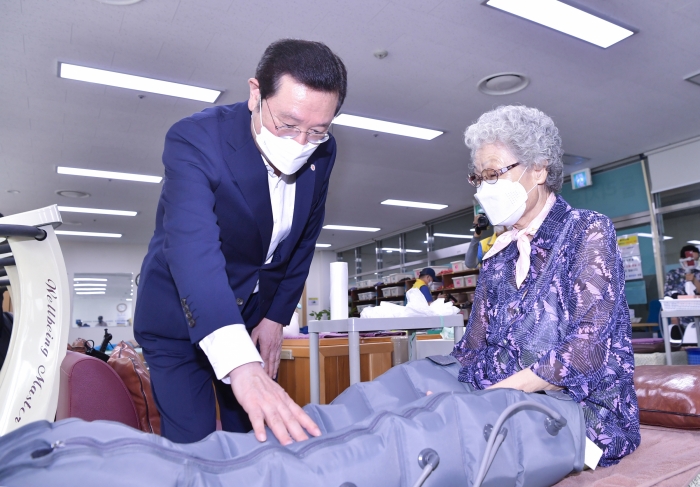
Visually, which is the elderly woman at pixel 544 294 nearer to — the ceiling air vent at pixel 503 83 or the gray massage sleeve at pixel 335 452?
the gray massage sleeve at pixel 335 452

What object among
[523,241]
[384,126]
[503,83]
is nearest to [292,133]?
[523,241]

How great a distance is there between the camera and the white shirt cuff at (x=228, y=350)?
0.87m

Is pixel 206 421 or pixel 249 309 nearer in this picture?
pixel 206 421

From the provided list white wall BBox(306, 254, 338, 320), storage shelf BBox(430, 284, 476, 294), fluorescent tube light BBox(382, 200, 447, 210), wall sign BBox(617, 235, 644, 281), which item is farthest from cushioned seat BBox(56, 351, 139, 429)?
white wall BBox(306, 254, 338, 320)

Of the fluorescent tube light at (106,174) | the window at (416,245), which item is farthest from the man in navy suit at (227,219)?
the window at (416,245)

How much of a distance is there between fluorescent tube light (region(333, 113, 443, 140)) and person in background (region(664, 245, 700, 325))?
3106 millimetres

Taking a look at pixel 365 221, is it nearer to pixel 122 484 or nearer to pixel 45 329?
pixel 45 329

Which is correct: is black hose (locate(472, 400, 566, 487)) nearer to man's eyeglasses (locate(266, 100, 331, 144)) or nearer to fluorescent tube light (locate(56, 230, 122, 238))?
man's eyeglasses (locate(266, 100, 331, 144))

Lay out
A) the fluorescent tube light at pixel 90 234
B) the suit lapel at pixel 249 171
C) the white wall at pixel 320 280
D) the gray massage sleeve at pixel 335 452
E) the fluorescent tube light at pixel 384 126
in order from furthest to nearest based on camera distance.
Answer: the white wall at pixel 320 280 < the fluorescent tube light at pixel 90 234 < the fluorescent tube light at pixel 384 126 < the suit lapel at pixel 249 171 < the gray massage sleeve at pixel 335 452

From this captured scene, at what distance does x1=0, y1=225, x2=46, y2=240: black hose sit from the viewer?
3.62 feet

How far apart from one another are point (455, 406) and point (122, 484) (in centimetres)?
A: 46

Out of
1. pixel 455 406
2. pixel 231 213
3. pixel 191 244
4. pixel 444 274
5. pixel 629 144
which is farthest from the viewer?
pixel 444 274

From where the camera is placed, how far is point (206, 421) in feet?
4.15

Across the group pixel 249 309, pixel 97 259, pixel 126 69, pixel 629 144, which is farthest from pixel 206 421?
pixel 97 259
